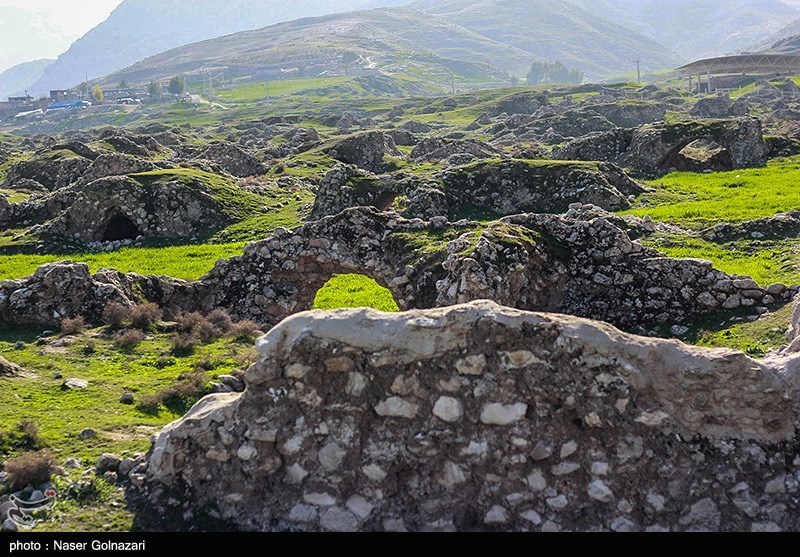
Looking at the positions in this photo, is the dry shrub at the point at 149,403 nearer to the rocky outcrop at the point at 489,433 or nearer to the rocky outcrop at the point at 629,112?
the rocky outcrop at the point at 489,433

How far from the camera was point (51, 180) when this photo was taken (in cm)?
4550

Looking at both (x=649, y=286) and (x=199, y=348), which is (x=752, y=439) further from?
(x=199, y=348)

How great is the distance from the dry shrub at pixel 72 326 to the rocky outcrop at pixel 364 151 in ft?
98.2

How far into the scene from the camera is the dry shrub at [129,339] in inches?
611

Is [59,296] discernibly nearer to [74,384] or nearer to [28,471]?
[74,384]

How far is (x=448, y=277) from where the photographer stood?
15.4m

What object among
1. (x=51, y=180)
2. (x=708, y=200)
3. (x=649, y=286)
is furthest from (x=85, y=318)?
(x=51, y=180)

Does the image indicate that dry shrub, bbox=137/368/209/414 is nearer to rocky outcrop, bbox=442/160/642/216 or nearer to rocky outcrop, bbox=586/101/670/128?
rocky outcrop, bbox=442/160/642/216

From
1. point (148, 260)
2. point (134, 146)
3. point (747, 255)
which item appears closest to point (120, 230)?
point (148, 260)

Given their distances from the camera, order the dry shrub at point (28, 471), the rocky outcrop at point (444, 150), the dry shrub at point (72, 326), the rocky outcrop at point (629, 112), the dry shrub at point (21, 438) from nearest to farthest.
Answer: the dry shrub at point (28, 471) → the dry shrub at point (21, 438) → the dry shrub at point (72, 326) → the rocky outcrop at point (444, 150) → the rocky outcrop at point (629, 112)

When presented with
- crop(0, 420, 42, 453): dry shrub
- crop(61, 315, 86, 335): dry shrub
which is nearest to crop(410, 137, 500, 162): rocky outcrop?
crop(61, 315, 86, 335): dry shrub

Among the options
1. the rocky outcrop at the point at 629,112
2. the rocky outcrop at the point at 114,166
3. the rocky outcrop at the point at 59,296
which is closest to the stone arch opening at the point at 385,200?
the rocky outcrop at the point at 114,166

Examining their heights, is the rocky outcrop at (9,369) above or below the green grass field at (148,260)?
above

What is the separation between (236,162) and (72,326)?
32443mm
